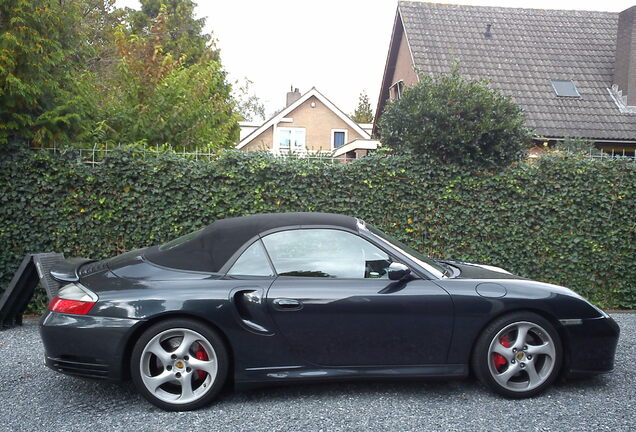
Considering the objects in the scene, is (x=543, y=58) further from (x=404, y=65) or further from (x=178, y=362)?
(x=178, y=362)

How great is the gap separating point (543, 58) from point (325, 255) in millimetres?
15646

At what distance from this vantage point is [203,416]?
3.69 meters

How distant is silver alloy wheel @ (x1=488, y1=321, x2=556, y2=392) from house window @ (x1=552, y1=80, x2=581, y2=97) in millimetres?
13668

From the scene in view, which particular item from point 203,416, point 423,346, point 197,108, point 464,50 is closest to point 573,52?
point 464,50

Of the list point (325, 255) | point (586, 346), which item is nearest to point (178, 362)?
point (325, 255)

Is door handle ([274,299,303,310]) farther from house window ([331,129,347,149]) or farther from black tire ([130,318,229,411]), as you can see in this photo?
house window ([331,129,347,149])

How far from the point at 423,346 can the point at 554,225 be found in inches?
162

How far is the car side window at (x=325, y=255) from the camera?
13.3 ft

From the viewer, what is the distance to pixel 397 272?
3.94m

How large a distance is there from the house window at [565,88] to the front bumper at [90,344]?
15254mm

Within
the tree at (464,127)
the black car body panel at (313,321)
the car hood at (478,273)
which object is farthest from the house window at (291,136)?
the black car body panel at (313,321)

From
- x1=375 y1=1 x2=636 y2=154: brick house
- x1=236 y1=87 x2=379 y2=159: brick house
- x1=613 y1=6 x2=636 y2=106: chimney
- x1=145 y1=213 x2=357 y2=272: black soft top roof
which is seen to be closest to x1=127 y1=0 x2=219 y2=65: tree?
x1=236 y1=87 x2=379 y2=159: brick house

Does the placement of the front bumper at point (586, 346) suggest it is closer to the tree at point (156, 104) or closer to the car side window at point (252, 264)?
the car side window at point (252, 264)

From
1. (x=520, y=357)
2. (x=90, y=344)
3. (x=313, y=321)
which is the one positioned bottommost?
(x=520, y=357)
